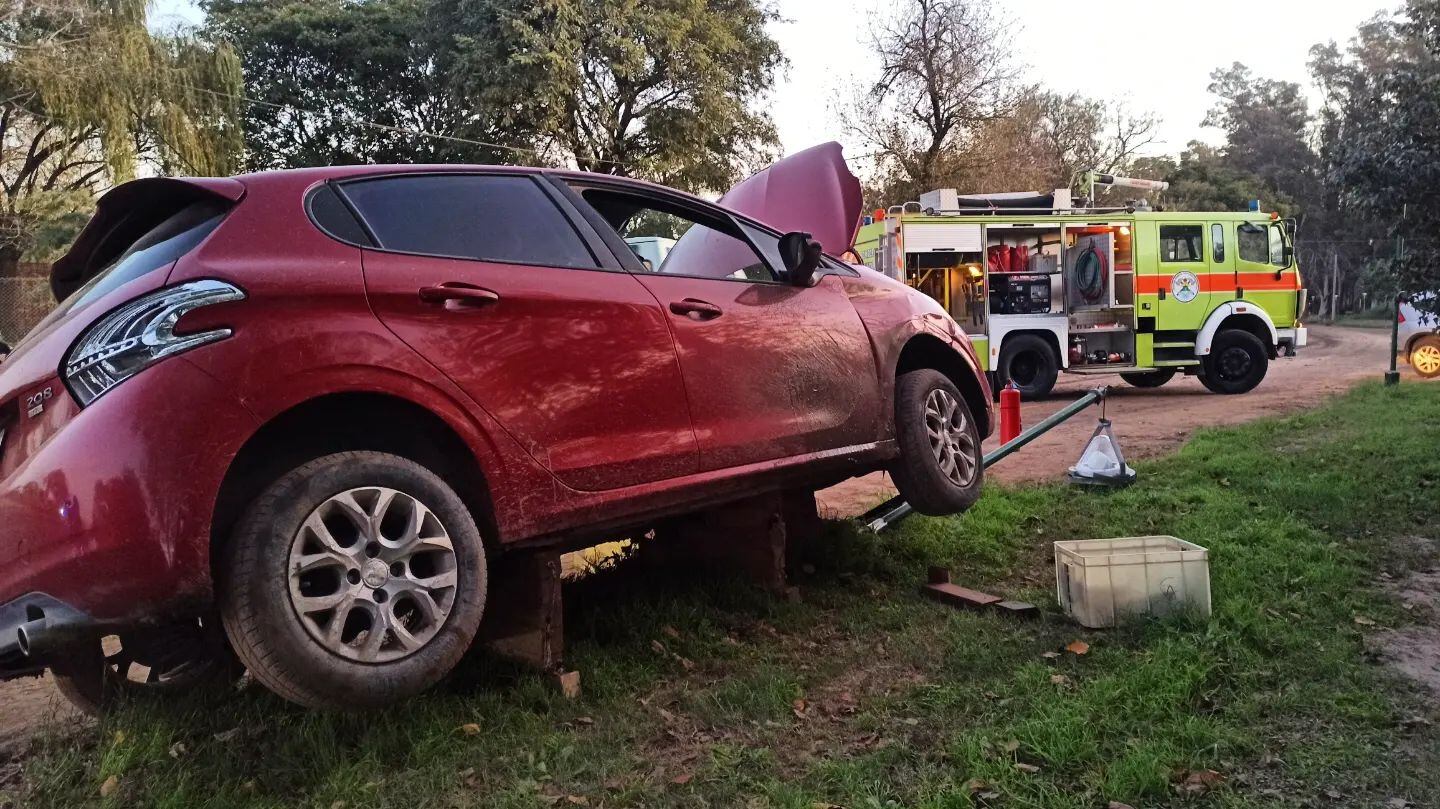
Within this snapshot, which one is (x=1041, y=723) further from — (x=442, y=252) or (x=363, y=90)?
(x=363, y=90)

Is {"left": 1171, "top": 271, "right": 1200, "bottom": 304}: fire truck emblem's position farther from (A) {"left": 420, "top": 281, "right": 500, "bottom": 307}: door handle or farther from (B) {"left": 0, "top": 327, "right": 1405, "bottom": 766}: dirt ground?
(A) {"left": 420, "top": 281, "right": 500, "bottom": 307}: door handle

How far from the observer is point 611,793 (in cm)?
263

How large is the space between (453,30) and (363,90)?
560cm

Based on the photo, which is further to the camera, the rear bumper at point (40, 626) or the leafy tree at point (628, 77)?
A: the leafy tree at point (628, 77)

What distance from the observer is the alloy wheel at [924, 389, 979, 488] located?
4.53m

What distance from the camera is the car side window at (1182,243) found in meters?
14.2

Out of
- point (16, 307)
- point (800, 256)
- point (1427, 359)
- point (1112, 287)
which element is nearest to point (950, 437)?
point (800, 256)

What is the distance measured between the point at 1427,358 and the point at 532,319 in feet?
50.2

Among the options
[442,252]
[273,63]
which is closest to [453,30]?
[273,63]

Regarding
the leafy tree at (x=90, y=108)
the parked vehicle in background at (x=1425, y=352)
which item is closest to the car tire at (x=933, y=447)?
the parked vehicle in background at (x=1425, y=352)

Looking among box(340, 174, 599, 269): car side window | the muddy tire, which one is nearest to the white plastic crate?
box(340, 174, 599, 269): car side window

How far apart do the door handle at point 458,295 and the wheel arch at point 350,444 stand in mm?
294

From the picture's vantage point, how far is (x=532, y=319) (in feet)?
9.70

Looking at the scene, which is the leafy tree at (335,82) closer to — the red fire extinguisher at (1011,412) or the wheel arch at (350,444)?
the red fire extinguisher at (1011,412)
